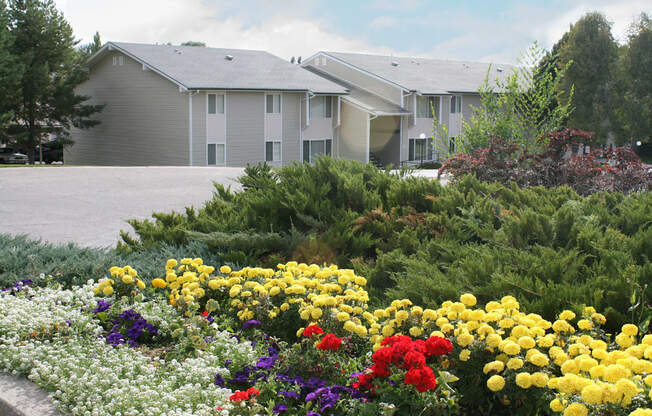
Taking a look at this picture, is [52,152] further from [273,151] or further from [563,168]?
[563,168]

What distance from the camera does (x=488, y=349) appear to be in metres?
3.13

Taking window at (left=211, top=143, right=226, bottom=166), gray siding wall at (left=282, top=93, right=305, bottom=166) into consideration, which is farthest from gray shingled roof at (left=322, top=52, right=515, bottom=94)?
window at (left=211, top=143, right=226, bottom=166)

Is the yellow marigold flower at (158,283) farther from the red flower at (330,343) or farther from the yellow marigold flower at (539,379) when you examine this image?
the yellow marigold flower at (539,379)

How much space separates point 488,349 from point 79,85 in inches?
1608

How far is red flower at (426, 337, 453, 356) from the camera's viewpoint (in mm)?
3066

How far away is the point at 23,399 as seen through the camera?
3.62 meters

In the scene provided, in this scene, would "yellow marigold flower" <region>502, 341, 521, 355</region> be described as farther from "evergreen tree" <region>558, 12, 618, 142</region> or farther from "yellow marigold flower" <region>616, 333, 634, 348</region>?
"evergreen tree" <region>558, 12, 618, 142</region>

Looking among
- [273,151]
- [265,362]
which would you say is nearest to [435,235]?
[265,362]

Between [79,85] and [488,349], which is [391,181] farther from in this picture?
[79,85]

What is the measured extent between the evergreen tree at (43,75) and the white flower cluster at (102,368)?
35290 millimetres

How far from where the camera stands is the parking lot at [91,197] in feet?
31.7

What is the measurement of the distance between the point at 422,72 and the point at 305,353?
43761 mm

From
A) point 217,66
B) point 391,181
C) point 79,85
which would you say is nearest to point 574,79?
point 217,66

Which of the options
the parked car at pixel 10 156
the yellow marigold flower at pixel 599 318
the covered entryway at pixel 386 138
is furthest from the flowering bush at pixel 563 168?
the parked car at pixel 10 156
